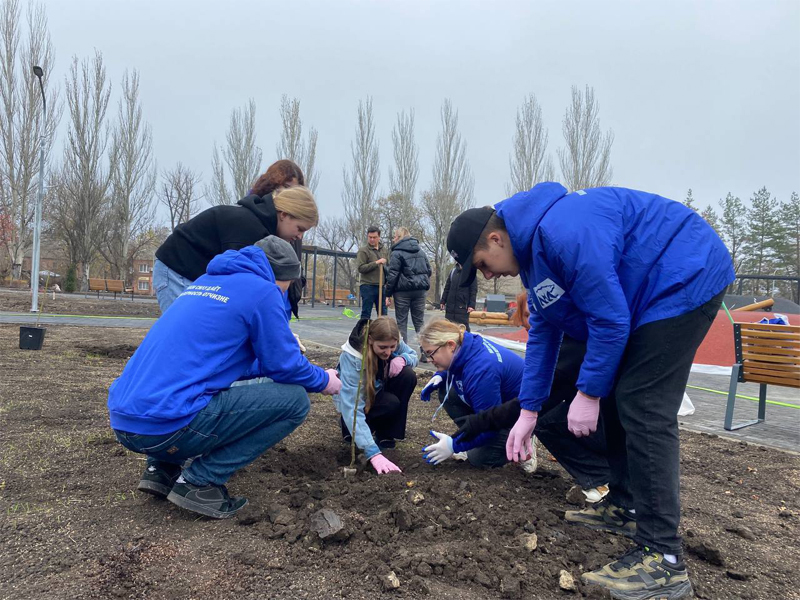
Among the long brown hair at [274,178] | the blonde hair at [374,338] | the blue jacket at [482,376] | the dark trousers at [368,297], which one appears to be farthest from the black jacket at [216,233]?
the dark trousers at [368,297]

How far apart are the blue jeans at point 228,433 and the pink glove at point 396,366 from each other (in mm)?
1029

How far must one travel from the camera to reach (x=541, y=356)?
7.88 feet

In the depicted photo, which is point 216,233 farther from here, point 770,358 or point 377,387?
point 770,358

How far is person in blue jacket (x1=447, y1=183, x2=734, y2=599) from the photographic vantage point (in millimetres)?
1826

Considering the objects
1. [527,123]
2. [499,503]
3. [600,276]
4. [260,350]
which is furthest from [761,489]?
[527,123]

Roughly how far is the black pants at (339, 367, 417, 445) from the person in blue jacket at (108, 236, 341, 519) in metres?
0.95

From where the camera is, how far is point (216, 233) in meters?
3.31

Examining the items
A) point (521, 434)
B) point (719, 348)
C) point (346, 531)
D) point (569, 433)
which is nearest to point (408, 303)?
point (569, 433)

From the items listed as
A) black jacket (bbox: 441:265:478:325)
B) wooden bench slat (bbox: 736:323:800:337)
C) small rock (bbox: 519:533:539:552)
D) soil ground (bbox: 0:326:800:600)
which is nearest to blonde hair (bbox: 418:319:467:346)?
soil ground (bbox: 0:326:800:600)

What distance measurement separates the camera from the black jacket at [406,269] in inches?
281

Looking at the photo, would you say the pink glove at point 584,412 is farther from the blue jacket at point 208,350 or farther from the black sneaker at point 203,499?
the black sneaker at point 203,499

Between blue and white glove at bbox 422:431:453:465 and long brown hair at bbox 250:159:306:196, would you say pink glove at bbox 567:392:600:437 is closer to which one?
blue and white glove at bbox 422:431:453:465

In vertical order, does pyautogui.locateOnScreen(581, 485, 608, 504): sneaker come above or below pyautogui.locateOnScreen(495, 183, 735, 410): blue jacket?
below

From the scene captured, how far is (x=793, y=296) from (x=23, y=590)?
35.2 m
